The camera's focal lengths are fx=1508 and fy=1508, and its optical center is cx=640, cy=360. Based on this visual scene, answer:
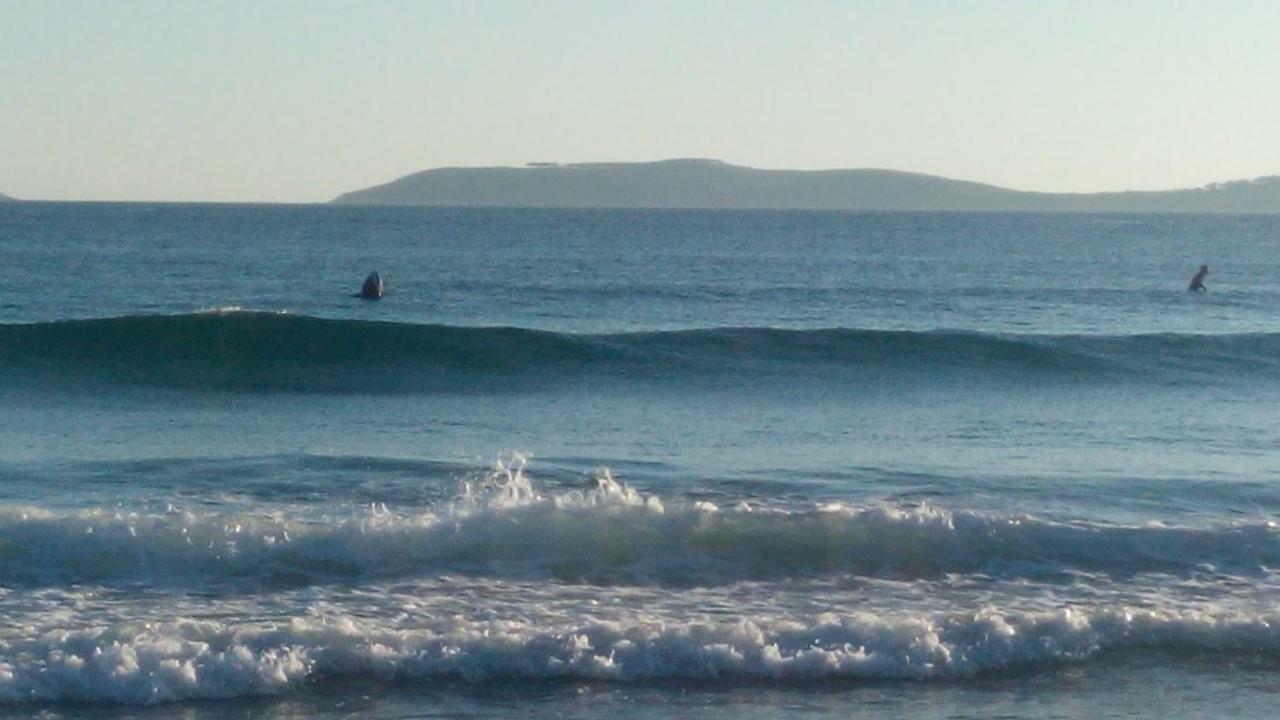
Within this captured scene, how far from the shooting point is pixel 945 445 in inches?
555

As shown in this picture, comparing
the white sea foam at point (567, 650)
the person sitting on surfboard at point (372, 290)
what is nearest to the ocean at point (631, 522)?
the white sea foam at point (567, 650)

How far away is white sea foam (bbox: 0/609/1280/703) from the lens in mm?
7262

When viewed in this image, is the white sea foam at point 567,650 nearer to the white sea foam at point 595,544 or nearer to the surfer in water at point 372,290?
the white sea foam at point 595,544

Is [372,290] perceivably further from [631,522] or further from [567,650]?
[567,650]

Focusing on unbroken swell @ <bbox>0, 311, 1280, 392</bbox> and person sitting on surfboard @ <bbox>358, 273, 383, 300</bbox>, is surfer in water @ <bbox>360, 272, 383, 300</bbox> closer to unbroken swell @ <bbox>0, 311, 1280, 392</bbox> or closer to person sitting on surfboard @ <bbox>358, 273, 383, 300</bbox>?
person sitting on surfboard @ <bbox>358, 273, 383, 300</bbox>

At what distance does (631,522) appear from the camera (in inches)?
395

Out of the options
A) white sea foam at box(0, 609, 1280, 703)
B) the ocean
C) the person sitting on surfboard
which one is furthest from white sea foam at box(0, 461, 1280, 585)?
the person sitting on surfboard

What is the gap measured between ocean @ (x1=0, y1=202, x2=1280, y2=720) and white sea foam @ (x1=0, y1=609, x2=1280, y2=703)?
0.02m

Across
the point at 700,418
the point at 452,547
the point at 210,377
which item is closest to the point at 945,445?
the point at 700,418

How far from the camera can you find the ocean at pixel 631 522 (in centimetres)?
747

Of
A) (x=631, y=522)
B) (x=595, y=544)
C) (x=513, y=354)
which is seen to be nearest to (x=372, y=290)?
(x=513, y=354)

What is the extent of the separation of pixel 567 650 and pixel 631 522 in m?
2.39

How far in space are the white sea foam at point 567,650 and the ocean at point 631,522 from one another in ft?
0.07

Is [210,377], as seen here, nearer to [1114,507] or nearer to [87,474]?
[87,474]
